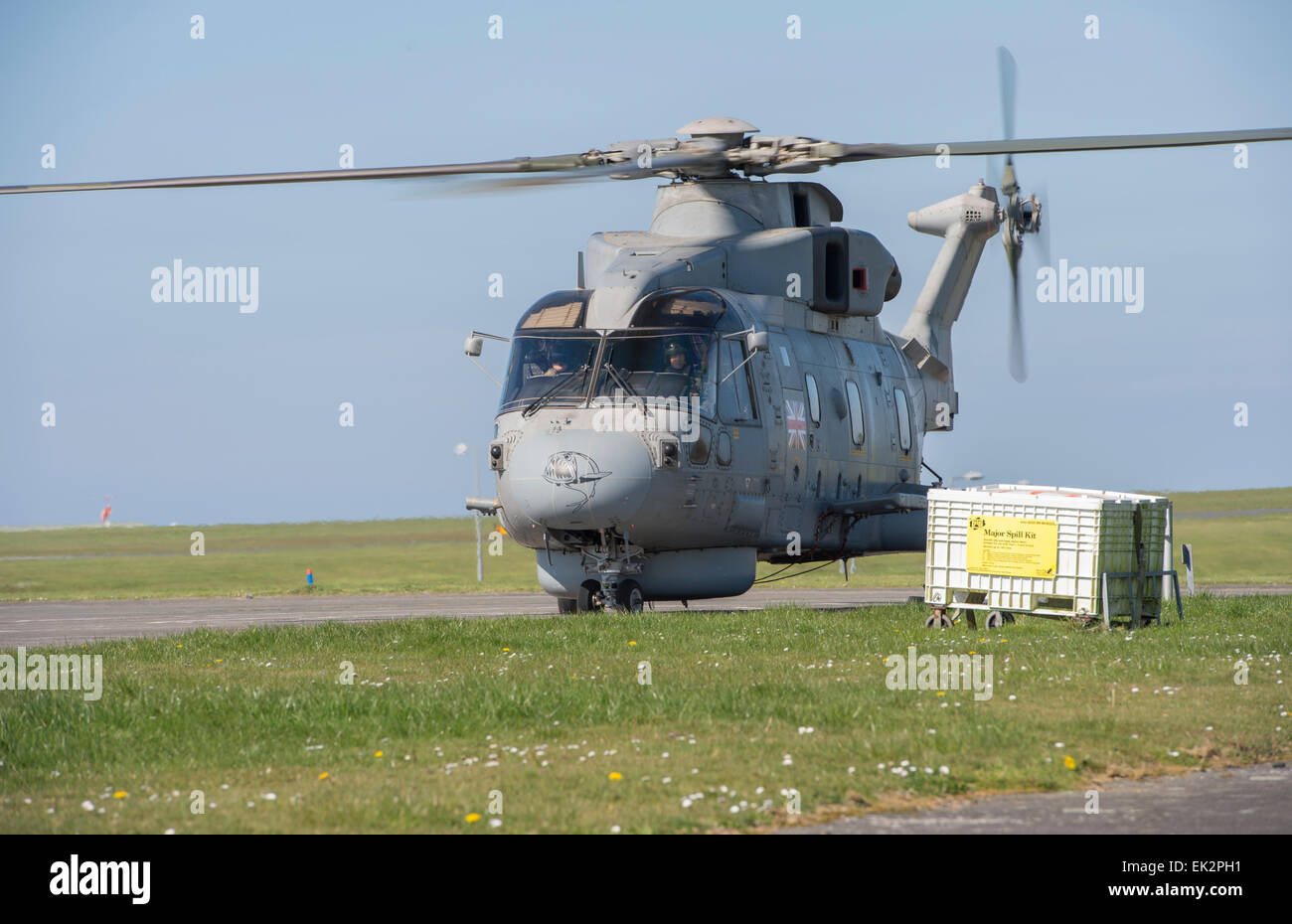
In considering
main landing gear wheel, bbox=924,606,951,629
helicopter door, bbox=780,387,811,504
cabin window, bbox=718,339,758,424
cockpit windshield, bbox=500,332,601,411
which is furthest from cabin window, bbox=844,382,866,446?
main landing gear wheel, bbox=924,606,951,629

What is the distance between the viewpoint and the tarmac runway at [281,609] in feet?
80.8

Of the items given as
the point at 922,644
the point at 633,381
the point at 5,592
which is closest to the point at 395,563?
the point at 5,592

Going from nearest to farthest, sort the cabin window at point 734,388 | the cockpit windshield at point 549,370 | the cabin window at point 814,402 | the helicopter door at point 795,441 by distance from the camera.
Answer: the cockpit windshield at point 549,370 < the cabin window at point 734,388 < the helicopter door at point 795,441 < the cabin window at point 814,402

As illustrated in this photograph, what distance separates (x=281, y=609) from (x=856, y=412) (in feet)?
42.3

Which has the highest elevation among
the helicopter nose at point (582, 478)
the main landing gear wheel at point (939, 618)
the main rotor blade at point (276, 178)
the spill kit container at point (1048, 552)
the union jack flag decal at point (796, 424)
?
the main rotor blade at point (276, 178)

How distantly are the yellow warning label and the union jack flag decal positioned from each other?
4.87 metres

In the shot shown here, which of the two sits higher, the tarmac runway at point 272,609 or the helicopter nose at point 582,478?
the helicopter nose at point 582,478

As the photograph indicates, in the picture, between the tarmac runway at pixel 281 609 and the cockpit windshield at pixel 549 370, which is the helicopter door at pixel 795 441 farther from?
the cockpit windshield at pixel 549 370

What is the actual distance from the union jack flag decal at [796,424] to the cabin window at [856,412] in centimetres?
172

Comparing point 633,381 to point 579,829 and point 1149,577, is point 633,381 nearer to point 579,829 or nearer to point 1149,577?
point 1149,577

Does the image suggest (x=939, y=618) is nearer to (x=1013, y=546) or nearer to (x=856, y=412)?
(x=1013, y=546)

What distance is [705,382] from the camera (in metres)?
20.9

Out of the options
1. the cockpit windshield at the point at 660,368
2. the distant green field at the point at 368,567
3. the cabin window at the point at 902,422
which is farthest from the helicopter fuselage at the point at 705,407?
the distant green field at the point at 368,567
